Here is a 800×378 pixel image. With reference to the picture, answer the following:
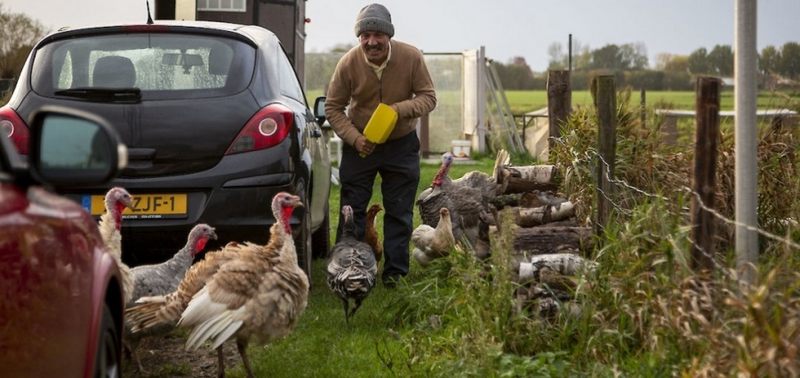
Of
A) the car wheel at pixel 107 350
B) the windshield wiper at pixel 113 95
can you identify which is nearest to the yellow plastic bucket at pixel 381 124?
the windshield wiper at pixel 113 95

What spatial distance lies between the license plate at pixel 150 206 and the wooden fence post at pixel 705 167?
3.75 m

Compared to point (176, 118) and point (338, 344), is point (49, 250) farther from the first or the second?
point (176, 118)

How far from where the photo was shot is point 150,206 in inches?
359

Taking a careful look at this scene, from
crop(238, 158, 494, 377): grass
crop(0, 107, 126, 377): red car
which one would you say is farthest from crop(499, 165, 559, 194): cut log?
crop(0, 107, 126, 377): red car

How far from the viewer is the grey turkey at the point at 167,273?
827 centimetres

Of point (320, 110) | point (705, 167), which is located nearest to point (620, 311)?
point (705, 167)

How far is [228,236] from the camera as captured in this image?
927cm

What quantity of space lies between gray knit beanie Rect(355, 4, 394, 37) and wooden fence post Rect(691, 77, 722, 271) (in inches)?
185

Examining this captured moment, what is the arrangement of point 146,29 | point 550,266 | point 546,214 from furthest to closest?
point 546,214 → point 146,29 → point 550,266

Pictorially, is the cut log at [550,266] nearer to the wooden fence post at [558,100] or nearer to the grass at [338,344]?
the grass at [338,344]

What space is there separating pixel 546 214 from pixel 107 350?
590 centimetres

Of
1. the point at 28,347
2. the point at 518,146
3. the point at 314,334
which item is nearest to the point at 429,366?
the point at 314,334

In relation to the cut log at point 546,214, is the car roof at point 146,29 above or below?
above

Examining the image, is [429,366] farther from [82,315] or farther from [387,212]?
[387,212]
